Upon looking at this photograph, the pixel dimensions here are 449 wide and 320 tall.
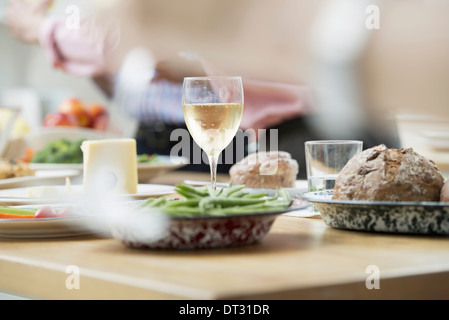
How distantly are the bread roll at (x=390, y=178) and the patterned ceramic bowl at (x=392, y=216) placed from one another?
0.02m

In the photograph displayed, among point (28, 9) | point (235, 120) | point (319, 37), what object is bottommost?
point (235, 120)

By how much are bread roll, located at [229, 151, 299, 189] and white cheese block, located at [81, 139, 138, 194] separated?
16.7 inches

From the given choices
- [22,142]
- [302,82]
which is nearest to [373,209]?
[22,142]

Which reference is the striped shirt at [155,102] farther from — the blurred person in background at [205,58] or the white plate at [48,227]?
the white plate at [48,227]

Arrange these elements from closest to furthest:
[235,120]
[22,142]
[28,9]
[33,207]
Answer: [33,207], [235,120], [22,142], [28,9]

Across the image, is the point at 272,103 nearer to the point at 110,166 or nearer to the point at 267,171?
the point at 267,171

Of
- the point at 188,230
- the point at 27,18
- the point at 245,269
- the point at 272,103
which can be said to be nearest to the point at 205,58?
the point at 272,103

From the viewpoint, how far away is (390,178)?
95cm

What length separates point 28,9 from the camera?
6121 millimetres

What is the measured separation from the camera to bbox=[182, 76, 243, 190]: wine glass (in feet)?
3.77

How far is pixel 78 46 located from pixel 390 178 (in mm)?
4946

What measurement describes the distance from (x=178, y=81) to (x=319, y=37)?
1.40 metres

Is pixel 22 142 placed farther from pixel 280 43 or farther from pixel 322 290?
pixel 322 290

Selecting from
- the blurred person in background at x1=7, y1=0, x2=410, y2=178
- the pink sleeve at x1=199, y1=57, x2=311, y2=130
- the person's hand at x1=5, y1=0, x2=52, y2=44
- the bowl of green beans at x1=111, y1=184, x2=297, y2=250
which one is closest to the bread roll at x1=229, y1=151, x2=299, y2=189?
the bowl of green beans at x1=111, y1=184, x2=297, y2=250
